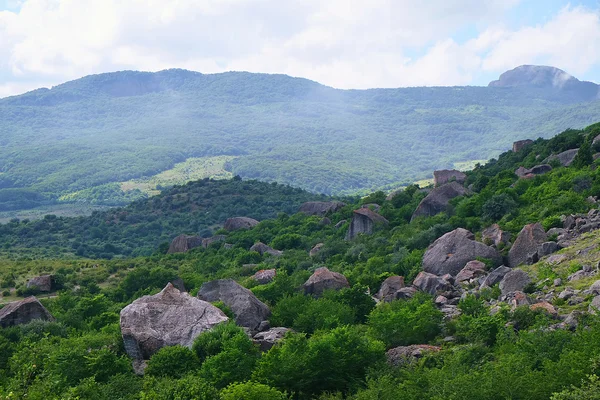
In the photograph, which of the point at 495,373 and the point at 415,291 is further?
the point at 415,291

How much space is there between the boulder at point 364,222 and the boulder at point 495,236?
15.9 meters

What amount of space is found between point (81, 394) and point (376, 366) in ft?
31.9

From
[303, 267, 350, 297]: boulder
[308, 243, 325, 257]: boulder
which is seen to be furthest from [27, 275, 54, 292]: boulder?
[303, 267, 350, 297]: boulder

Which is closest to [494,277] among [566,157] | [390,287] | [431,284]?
[431,284]

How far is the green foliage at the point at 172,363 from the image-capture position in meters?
22.3

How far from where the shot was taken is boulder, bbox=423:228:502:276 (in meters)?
31.8

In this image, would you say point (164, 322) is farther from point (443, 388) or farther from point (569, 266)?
point (569, 266)

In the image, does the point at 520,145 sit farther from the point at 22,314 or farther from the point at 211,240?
the point at 22,314

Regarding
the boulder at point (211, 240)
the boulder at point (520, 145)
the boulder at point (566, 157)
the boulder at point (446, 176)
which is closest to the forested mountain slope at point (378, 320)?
the boulder at point (566, 157)

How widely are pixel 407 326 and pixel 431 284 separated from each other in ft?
20.0

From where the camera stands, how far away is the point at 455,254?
1286 inches

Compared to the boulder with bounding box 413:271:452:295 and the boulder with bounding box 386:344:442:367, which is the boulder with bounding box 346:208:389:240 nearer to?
the boulder with bounding box 413:271:452:295

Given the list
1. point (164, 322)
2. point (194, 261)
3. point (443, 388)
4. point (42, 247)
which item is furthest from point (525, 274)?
point (42, 247)

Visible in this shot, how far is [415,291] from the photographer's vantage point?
29.3m
